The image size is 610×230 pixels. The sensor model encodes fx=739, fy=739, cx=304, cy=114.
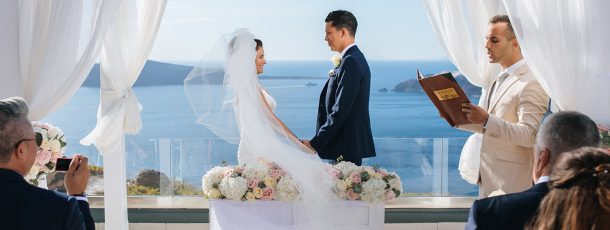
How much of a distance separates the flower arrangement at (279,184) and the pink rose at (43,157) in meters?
0.93

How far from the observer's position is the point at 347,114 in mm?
4324

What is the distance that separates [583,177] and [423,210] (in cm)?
407

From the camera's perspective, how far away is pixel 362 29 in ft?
77.9

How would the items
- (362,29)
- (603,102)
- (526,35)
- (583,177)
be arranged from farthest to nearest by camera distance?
(362,29) < (603,102) < (526,35) < (583,177)

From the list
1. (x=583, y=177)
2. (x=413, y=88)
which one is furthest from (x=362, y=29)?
(x=583, y=177)

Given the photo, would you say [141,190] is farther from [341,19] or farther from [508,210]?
[508,210]

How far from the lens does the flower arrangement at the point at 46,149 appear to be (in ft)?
13.4

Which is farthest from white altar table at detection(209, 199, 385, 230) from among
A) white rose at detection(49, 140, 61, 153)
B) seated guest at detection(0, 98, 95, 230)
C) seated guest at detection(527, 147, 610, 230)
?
seated guest at detection(527, 147, 610, 230)

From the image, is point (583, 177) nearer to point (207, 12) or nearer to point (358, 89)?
point (358, 89)

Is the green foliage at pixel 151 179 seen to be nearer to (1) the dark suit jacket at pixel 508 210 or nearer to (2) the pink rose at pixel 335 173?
(2) the pink rose at pixel 335 173

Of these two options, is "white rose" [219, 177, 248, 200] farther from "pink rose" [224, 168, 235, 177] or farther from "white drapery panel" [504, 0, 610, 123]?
"white drapery panel" [504, 0, 610, 123]

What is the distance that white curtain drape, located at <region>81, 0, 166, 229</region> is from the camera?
456cm

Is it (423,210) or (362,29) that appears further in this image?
(362,29)

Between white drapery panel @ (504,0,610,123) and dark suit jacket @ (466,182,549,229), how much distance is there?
1.98 metres
